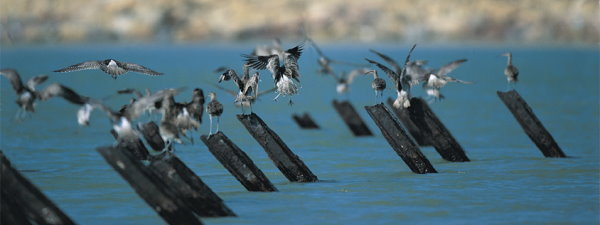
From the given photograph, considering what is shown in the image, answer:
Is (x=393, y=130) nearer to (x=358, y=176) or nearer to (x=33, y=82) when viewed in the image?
(x=358, y=176)

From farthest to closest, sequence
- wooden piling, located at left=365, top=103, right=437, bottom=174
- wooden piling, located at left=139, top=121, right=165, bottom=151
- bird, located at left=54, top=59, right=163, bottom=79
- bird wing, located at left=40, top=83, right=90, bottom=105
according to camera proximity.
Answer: wooden piling, located at left=139, top=121, right=165, bottom=151
bird, located at left=54, top=59, right=163, bottom=79
wooden piling, located at left=365, top=103, right=437, bottom=174
bird wing, located at left=40, top=83, right=90, bottom=105

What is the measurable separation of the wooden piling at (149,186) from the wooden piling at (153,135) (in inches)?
363

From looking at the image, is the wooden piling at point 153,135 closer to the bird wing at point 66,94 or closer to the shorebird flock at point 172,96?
the shorebird flock at point 172,96

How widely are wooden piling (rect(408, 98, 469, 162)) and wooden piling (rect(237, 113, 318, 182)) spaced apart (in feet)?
11.5

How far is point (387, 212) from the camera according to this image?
60.6 ft

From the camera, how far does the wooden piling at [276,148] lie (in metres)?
19.7

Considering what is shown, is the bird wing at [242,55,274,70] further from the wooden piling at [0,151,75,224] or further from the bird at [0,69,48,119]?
the wooden piling at [0,151,75,224]

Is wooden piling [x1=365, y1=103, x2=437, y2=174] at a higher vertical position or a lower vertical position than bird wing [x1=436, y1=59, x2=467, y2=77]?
lower

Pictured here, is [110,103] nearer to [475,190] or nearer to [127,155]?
[475,190]

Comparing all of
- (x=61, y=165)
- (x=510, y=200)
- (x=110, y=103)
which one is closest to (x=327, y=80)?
(x=110, y=103)

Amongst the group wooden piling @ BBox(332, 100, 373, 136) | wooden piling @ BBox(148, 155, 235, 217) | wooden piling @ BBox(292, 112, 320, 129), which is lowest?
wooden piling @ BBox(148, 155, 235, 217)

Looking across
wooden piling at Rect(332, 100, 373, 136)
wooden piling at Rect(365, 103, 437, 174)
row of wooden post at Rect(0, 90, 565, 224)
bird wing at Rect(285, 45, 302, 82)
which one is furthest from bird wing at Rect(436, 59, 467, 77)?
wooden piling at Rect(365, 103, 437, 174)

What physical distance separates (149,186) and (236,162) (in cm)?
348

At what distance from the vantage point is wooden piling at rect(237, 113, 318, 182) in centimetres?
1967
